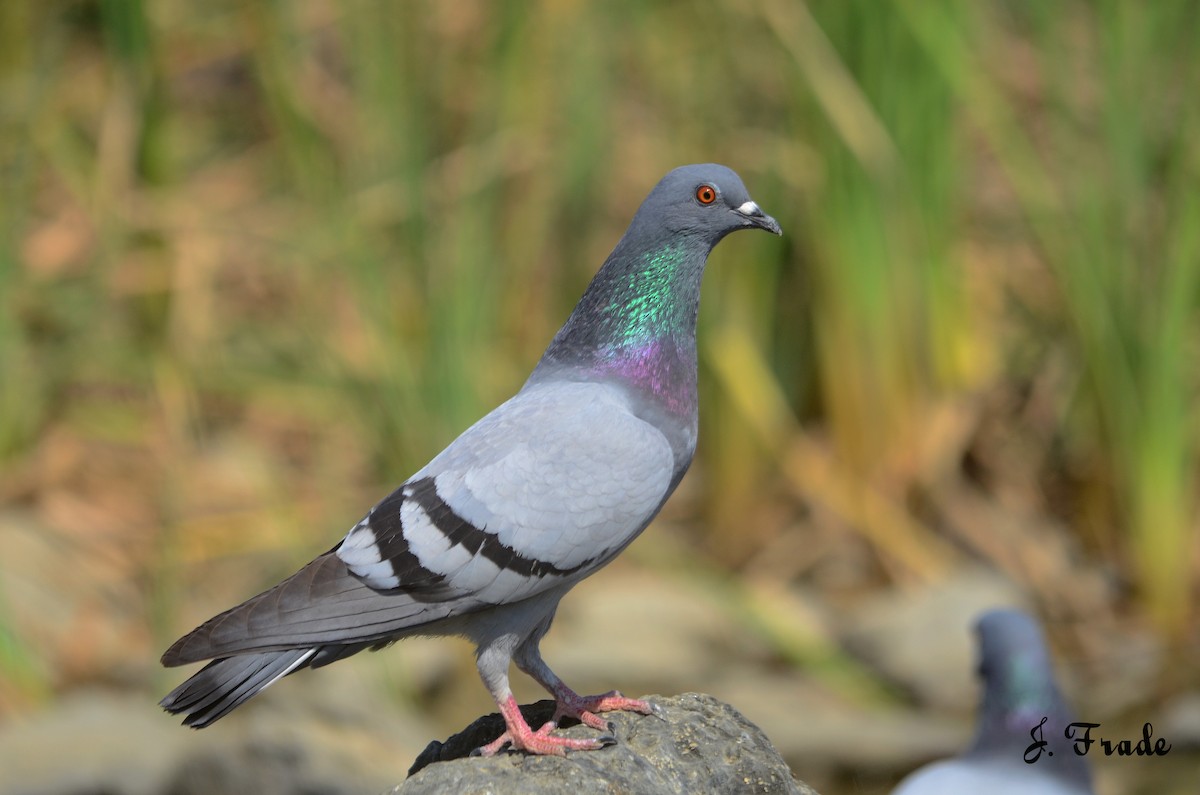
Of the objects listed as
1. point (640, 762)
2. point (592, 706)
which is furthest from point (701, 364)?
point (640, 762)

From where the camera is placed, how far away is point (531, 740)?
12.6 feet

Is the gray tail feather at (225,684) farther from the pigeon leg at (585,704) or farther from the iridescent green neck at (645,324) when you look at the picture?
the iridescent green neck at (645,324)

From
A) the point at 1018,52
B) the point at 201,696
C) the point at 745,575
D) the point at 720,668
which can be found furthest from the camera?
the point at 1018,52

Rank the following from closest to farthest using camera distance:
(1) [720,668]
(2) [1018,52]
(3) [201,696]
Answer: (3) [201,696], (1) [720,668], (2) [1018,52]

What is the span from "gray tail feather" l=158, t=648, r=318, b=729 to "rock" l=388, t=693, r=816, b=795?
40 centimetres

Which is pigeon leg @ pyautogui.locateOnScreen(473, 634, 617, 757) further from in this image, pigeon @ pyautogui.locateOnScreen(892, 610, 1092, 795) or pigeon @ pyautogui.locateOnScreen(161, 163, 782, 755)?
pigeon @ pyautogui.locateOnScreen(892, 610, 1092, 795)

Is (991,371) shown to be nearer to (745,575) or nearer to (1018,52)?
(745,575)

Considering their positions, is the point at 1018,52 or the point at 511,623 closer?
the point at 511,623

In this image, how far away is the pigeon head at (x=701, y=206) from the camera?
4.25 m

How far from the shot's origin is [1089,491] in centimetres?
830

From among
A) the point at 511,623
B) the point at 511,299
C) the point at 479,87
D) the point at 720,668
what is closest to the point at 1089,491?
the point at 720,668

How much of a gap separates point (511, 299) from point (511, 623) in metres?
4.71

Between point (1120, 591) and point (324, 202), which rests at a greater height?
point (324, 202)

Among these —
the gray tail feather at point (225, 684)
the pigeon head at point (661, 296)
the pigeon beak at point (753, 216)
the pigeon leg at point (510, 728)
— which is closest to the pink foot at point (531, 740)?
the pigeon leg at point (510, 728)
